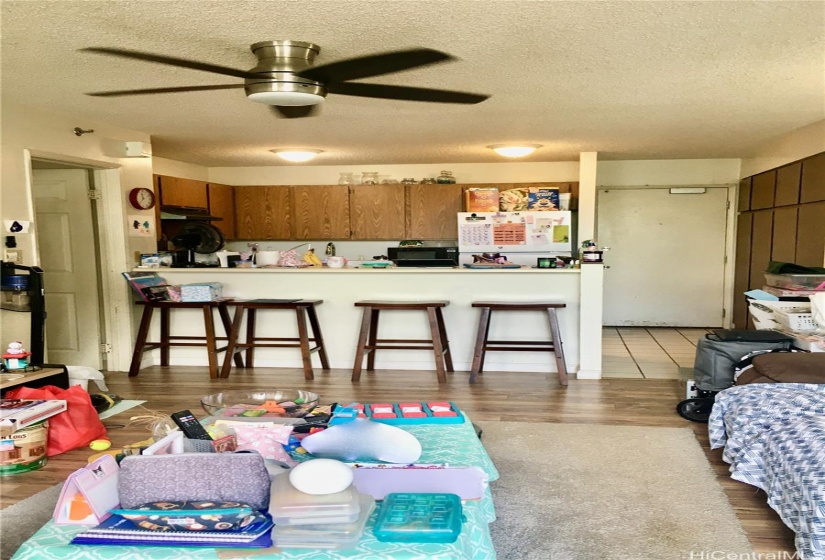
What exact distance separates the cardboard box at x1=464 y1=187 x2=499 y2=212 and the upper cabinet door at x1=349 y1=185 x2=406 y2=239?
2.73 feet

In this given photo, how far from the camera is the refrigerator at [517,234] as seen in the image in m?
5.93

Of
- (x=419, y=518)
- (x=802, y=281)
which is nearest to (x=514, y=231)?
(x=802, y=281)

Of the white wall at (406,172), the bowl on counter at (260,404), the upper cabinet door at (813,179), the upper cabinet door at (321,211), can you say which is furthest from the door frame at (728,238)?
the bowl on counter at (260,404)

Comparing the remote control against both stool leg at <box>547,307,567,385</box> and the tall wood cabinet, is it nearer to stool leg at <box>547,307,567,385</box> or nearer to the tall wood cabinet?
stool leg at <box>547,307,567,385</box>

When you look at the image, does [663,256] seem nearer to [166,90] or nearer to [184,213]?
[184,213]

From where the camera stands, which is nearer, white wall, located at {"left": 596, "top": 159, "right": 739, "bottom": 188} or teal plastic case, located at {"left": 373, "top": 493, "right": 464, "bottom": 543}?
teal plastic case, located at {"left": 373, "top": 493, "right": 464, "bottom": 543}

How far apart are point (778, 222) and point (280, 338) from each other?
461 centimetres

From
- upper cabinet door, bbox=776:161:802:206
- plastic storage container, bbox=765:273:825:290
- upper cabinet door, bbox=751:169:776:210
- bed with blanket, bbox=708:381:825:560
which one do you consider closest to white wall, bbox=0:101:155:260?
bed with blanket, bbox=708:381:825:560

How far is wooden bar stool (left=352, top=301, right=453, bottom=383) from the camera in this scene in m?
4.50

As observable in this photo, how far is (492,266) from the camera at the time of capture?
490cm

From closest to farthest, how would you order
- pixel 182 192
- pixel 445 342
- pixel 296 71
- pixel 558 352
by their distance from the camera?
pixel 296 71 < pixel 558 352 < pixel 445 342 < pixel 182 192

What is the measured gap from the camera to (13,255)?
364 centimetres

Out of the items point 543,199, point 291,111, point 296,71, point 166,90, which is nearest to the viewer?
point 296,71

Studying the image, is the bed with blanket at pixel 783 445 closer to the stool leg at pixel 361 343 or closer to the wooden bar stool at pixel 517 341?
the wooden bar stool at pixel 517 341
